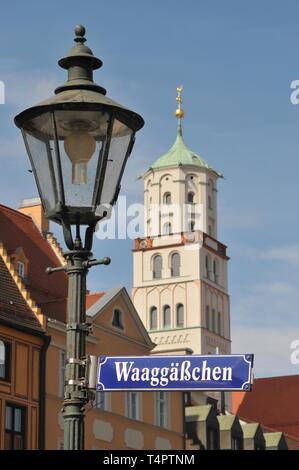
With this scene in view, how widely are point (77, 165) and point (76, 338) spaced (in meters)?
1.18

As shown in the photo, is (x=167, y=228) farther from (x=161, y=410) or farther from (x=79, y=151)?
(x=79, y=151)

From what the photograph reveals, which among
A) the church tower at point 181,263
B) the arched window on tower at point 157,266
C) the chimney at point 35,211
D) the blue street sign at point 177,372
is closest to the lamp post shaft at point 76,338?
the blue street sign at point 177,372

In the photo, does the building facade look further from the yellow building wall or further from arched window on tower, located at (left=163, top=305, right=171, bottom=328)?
arched window on tower, located at (left=163, top=305, right=171, bottom=328)

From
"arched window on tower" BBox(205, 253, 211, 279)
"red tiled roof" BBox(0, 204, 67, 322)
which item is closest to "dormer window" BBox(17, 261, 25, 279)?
"red tiled roof" BBox(0, 204, 67, 322)

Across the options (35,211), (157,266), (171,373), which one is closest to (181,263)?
(157,266)

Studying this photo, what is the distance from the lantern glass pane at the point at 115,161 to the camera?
759cm

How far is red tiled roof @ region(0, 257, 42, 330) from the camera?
3002cm

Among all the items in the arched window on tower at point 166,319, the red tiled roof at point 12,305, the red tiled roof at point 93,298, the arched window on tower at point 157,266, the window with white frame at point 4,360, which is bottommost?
the window with white frame at point 4,360

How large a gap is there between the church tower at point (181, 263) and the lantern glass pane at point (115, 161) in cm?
7692

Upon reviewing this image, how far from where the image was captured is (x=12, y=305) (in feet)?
100

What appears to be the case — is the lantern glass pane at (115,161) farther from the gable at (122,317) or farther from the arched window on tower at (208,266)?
the arched window on tower at (208,266)

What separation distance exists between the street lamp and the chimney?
101 ft
